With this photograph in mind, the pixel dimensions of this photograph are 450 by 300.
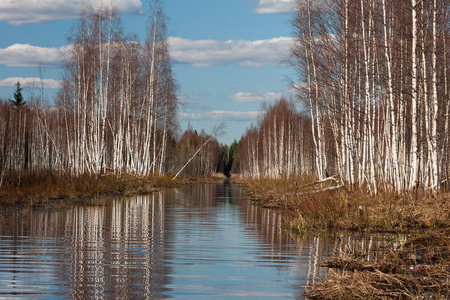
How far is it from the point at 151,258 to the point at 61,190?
47.3 feet

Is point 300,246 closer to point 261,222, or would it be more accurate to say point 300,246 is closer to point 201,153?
point 261,222

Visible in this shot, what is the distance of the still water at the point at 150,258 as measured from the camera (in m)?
6.52

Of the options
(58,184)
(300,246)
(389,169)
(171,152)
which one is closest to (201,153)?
(171,152)

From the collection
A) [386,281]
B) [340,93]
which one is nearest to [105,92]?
[340,93]

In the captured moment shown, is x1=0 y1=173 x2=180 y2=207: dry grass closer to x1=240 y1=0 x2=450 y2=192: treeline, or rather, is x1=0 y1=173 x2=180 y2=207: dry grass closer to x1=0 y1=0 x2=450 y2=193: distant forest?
x1=0 y1=0 x2=450 y2=193: distant forest

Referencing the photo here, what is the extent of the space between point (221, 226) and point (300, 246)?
13.9ft

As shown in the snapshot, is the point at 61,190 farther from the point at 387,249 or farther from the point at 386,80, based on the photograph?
the point at 387,249

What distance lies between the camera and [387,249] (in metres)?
8.70

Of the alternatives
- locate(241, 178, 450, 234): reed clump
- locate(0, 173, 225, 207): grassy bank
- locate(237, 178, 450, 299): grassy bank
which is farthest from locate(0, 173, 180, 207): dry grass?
locate(241, 178, 450, 234): reed clump

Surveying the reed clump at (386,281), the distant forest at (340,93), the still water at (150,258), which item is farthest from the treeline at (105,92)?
the reed clump at (386,281)

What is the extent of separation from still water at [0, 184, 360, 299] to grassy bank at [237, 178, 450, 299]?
0.55 meters

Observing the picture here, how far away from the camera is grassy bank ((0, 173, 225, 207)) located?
61.7 ft

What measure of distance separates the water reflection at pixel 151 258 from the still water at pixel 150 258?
1cm

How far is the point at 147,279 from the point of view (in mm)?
7102
